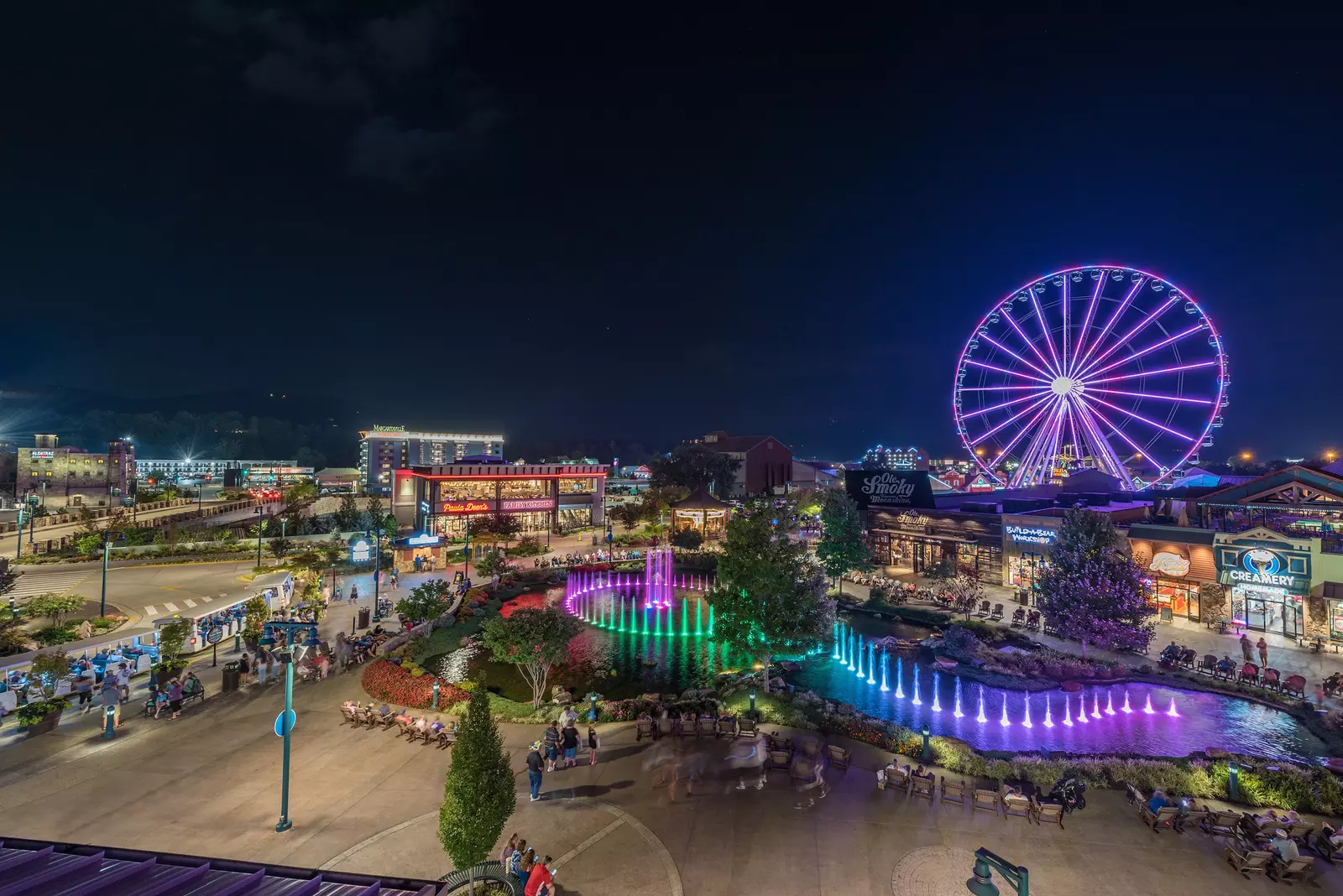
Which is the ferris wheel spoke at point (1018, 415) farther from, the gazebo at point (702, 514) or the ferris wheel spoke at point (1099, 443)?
the gazebo at point (702, 514)

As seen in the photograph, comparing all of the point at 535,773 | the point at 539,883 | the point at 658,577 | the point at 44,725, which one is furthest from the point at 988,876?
the point at 658,577

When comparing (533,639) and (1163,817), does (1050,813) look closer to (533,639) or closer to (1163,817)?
(1163,817)

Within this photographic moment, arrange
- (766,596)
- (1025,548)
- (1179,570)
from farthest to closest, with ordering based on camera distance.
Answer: (1025,548) < (1179,570) < (766,596)

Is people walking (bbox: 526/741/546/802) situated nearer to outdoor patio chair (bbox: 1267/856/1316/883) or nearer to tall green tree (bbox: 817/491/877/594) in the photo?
outdoor patio chair (bbox: 1267/856/1316/883)

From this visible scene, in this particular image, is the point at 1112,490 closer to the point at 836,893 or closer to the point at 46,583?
the point at 836,893

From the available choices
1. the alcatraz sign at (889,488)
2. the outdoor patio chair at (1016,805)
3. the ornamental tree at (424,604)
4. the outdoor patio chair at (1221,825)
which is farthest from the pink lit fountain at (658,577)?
the outdoor patio chair at (1221,825)

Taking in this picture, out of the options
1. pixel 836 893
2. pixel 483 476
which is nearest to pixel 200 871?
pixel 836 893

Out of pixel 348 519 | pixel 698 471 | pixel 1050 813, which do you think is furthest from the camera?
pixel 698 471

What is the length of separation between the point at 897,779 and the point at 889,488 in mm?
32759

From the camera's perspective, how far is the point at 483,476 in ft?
193

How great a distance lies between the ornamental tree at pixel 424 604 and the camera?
88.4ft

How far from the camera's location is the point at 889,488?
1709 inches

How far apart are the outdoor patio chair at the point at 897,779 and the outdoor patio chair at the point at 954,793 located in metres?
0.73

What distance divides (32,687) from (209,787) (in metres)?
9.22
